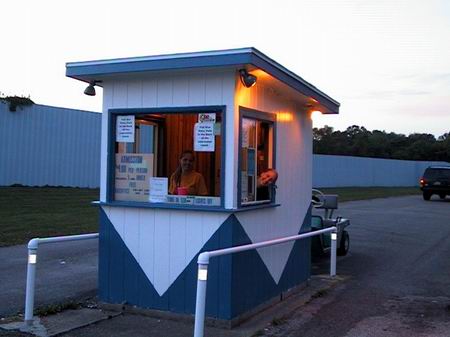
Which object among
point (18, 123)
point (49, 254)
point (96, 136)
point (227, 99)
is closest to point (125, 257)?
point (227, 99)

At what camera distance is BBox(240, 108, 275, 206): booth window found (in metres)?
7.26

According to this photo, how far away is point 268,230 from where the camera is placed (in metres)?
7.84

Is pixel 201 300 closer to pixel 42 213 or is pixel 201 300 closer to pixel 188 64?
pixel 188 64

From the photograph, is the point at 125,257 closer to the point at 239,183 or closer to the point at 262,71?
the point at 239,183

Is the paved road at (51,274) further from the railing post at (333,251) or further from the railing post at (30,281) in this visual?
the railing post at (333,251)

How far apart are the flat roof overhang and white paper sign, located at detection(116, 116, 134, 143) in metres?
0.61

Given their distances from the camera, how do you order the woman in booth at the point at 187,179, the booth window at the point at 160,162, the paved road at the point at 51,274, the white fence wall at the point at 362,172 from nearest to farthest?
the booth window at the point at 160,162
the woman in booth at the point at 187,179
the paved road at the point at 51,274
the white fence wall at the point at 362,172

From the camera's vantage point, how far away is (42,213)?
60.5 ft

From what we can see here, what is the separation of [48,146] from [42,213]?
40.0 feet

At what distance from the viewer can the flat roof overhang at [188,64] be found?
655 cm

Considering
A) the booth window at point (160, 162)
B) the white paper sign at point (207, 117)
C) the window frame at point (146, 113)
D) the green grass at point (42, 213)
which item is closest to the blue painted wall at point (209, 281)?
the window frame at point (146, 113)

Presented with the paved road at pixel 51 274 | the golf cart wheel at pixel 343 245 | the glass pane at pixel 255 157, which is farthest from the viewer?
the golf cart wheel at pixel 343 245

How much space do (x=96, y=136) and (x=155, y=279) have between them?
2607 cm

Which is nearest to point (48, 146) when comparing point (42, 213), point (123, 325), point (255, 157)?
point (42, 213)
